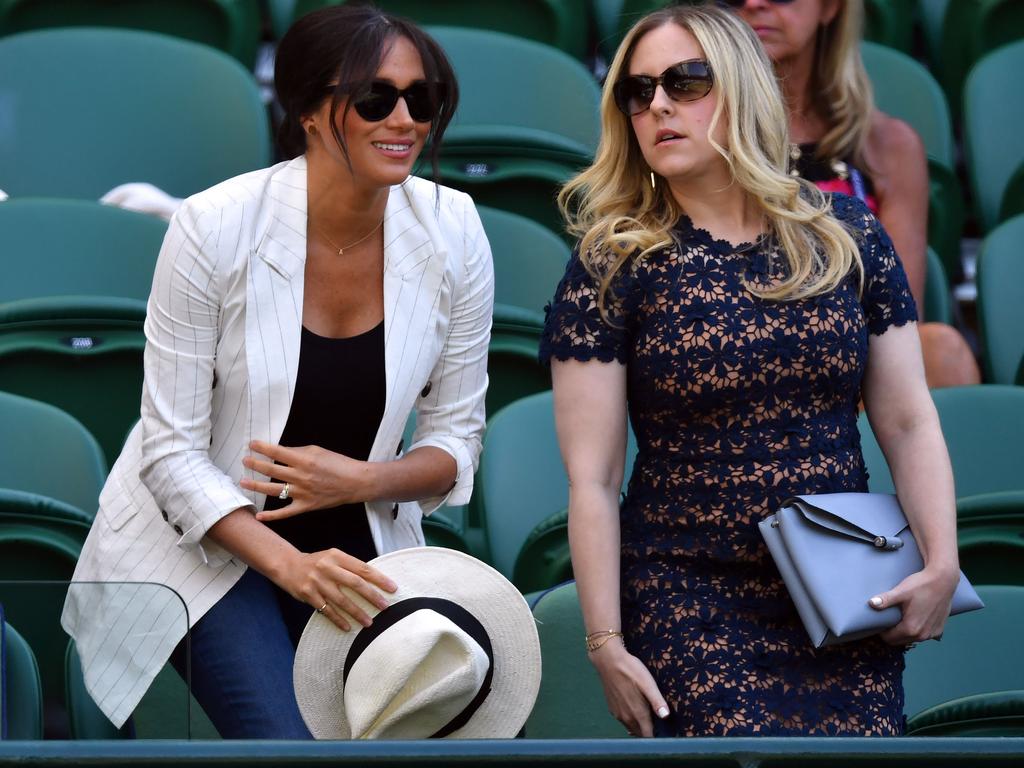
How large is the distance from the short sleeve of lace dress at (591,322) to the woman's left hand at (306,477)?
0.95 feet

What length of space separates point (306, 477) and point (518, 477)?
2.87ft

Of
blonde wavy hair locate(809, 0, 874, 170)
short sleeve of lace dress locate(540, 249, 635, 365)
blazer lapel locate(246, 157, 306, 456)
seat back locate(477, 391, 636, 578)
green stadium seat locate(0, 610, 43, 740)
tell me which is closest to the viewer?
green stadium seat locate(0, 610, 43, 740)

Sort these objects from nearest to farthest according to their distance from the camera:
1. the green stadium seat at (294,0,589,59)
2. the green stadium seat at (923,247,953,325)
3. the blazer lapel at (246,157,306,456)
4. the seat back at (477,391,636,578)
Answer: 1. the blazer lapel at (246,157,306,456)
2. the seat back at (477,391,636,578)
3. the green stadium seat at (923,247,953,325)
4. the green stadium seat at (294,0,589,59)

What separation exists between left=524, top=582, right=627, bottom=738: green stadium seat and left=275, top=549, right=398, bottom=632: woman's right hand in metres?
0.52

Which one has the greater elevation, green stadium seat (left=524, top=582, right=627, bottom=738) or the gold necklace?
the gold necklace

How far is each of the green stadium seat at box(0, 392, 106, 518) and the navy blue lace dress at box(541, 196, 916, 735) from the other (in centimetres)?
103

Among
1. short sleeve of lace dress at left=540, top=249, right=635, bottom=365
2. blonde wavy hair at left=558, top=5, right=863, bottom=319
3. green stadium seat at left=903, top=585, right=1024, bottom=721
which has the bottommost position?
green stadium seat at left=903, top=585, right=1024, bottom=721

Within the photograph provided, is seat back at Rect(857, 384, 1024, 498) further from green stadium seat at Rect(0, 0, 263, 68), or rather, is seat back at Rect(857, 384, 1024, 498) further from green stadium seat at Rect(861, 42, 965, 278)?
green stadium seat at Rect(0, 0, 263, 68)

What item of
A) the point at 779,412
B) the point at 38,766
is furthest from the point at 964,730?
the point at 38,766

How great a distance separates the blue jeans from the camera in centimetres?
206

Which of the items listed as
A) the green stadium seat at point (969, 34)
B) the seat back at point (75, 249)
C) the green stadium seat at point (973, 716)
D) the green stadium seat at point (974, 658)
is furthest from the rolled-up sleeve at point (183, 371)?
the green stadium seat at point (969, 34)

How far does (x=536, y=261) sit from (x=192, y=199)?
1481mm

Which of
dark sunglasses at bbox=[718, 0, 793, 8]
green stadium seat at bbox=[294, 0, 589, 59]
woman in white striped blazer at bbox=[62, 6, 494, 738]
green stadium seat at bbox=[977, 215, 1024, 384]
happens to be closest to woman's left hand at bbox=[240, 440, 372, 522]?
woman in white striped blazer at bbox=[62, 6, 494, 738]

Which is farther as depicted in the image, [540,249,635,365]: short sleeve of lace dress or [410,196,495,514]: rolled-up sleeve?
[410,196,495,514]: rolled-up sleeve
